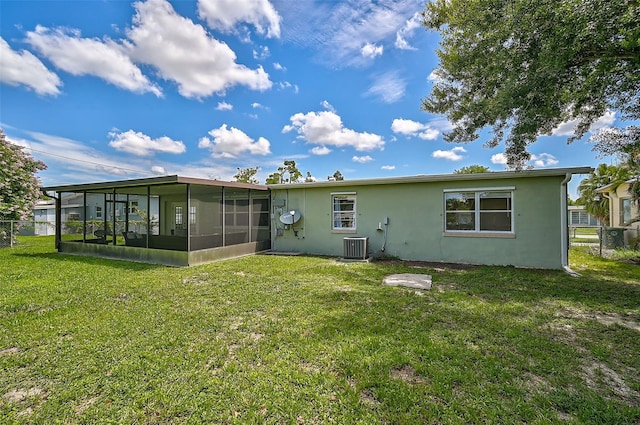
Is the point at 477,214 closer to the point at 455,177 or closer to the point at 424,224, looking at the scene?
the point at 455,177

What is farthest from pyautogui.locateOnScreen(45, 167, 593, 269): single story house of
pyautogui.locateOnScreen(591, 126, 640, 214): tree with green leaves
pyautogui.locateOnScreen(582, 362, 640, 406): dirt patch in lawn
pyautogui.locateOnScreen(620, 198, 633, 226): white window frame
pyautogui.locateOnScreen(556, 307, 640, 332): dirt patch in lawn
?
pyautogui.locateOnScreen(620, 198, 633, 226): white window frame

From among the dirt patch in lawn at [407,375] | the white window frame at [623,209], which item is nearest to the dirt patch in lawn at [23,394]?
the dirt patch in lawn at [407,375]

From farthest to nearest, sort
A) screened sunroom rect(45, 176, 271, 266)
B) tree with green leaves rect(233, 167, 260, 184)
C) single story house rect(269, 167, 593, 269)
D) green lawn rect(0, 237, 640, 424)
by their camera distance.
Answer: tree with green leaves rect(233, 167, 260, 184)
screened sunroom rect(45, 176, 271, 266)
single story house rect(269, 167, 593, 269)
green lawn rect(0, 237, 640, 424)

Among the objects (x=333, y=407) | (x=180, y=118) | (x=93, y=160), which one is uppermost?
(x=180, y=118)

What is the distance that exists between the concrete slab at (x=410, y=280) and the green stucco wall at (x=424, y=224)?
2.38 meters

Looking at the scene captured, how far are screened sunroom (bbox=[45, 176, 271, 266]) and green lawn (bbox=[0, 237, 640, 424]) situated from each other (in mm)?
2875

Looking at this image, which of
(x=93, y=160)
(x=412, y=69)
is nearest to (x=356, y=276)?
(x=412, y=69)

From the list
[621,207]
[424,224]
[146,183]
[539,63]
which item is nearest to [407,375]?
[539,63]

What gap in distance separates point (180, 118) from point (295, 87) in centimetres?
801

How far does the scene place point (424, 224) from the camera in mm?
8695

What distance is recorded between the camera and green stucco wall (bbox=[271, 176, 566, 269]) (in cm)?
739

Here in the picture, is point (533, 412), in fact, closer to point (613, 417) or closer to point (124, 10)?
point (613, 417)

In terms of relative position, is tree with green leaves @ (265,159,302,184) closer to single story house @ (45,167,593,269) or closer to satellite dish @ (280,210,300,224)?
single story house @ (45,167,593,269)

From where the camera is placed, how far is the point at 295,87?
41.1 ft
